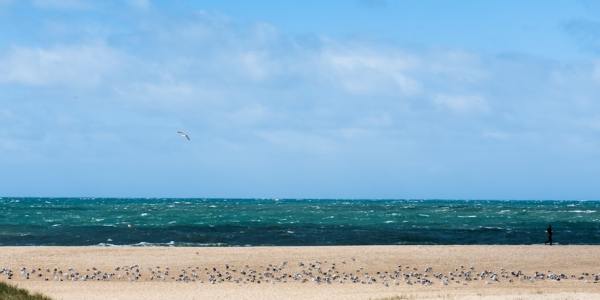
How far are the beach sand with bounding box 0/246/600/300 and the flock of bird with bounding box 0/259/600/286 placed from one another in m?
0.04

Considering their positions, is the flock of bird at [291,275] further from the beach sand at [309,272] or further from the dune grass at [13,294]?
the dune grass at [13,294]

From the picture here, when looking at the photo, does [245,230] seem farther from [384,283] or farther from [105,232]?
[384,283]

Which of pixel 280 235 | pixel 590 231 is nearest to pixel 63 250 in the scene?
pixel 280 235

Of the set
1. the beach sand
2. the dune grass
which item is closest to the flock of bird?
the beach sand

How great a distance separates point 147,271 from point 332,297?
1018 centimetres

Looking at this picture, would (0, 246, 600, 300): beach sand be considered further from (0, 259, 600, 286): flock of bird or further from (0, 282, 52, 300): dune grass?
(0, 282, 52, 300): dune grass

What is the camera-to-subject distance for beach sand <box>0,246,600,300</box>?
24.1 metres

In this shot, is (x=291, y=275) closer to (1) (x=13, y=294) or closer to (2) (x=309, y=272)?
(2) (x=309, y=272)

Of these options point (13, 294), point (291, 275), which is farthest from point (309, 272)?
point (13, 294)

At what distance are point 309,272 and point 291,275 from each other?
977mm

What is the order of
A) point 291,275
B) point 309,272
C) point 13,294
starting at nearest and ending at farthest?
point 13,294 < point 291,275 < point 309,272

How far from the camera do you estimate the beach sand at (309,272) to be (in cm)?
2409

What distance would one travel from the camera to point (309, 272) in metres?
30.2

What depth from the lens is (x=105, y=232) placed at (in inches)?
2389
